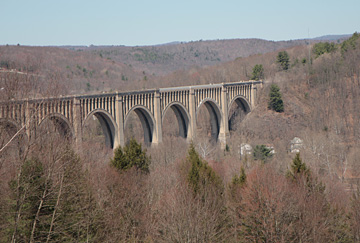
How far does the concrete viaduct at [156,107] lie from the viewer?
47.2 meters

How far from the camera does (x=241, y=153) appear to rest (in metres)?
55.7

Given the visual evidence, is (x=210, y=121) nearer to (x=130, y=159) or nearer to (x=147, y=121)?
(x=147, y=121)

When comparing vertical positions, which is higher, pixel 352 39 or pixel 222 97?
pixel 352 39

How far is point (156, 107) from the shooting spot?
189 feet

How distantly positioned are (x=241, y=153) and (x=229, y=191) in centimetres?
3148

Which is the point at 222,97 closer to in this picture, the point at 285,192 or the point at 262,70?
the point at 262,70

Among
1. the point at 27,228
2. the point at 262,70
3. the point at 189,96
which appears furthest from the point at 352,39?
the point at 27,228

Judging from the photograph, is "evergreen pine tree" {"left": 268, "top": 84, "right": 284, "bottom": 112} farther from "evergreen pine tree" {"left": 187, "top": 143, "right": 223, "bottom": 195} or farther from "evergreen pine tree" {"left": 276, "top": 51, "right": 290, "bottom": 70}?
"evergreen pine tree" {"left": 187, "top": 143, "right": 223, "bottom": 195}

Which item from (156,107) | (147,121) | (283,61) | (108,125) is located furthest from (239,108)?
(108,125)

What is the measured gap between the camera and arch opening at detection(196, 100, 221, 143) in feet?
222

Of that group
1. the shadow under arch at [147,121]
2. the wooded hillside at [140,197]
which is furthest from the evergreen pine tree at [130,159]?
the shadow under arch at [147,121]

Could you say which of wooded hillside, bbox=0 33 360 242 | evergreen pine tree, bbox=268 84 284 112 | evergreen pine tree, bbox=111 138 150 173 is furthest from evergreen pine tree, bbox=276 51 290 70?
evergreen pine tree, bbox=111 138 150 173

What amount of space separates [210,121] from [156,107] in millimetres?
13285

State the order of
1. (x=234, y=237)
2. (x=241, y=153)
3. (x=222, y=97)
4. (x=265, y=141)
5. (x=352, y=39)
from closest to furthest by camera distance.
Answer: (x=234, y=237), (x=241, y=153), (x=265, y=141), (x=222, y=97), (x=352, y=39)
